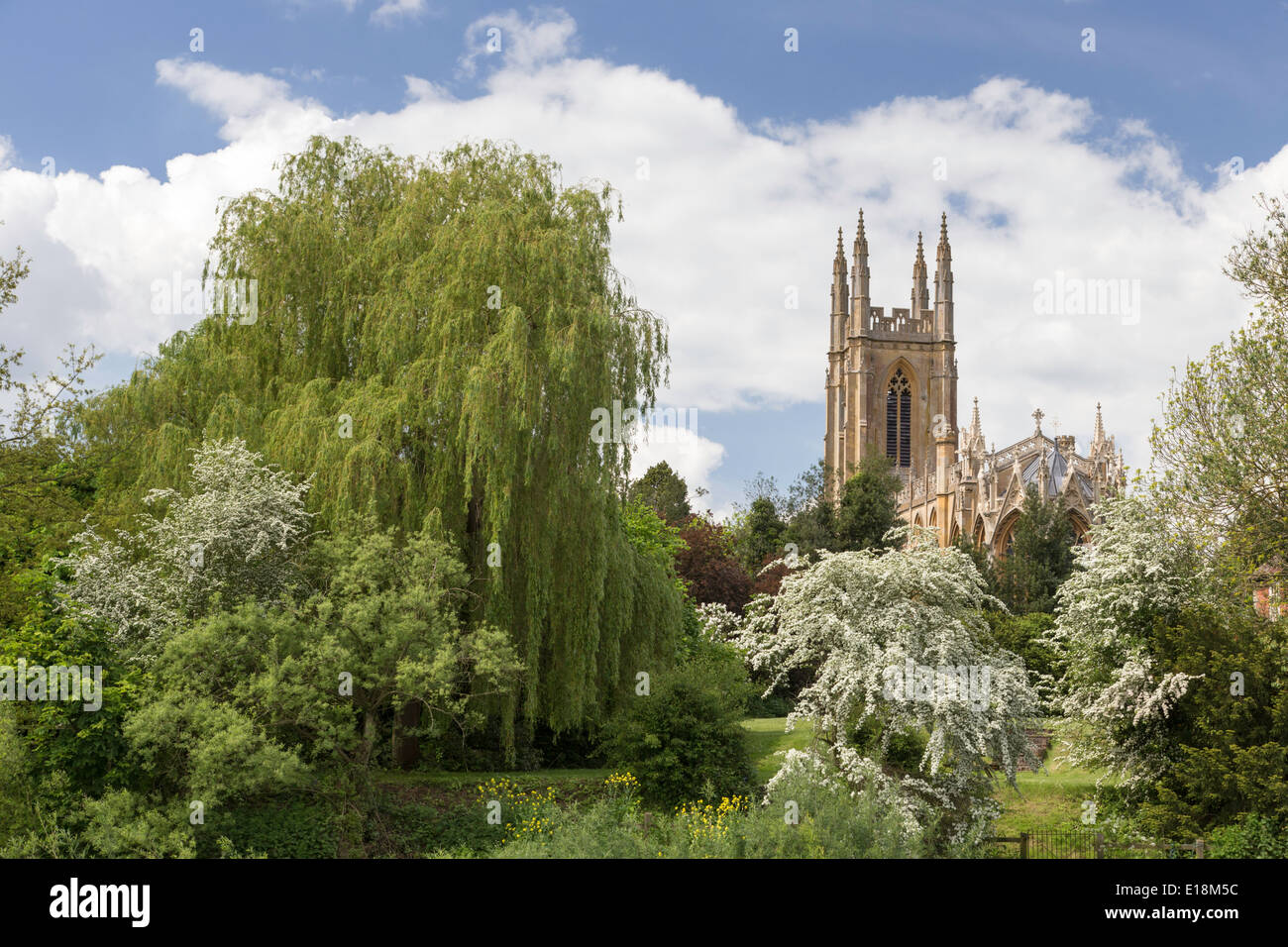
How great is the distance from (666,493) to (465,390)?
2048 inches

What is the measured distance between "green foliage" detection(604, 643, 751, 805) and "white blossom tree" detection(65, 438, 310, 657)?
23.0ft

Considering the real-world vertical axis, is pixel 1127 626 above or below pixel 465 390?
below

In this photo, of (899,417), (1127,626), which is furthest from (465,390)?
(899,417)

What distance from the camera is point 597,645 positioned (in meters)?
23.2

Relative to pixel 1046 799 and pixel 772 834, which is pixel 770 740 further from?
pixel 772 834

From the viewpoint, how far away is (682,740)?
72.5 feet

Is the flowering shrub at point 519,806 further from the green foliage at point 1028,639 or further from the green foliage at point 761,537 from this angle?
the green foliage at point 761,537

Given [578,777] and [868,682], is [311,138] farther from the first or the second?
[868,682]

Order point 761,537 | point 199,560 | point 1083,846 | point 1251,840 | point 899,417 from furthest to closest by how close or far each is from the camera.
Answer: point 899,417 < point 761,537 < point 1083,846 < point 199,560 < point 1251,840

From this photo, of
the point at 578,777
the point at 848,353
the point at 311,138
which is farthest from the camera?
the point at 848,353

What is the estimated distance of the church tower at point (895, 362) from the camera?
9588cm
